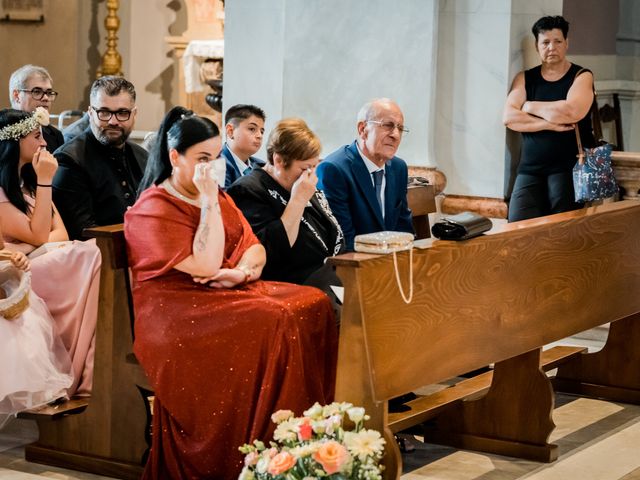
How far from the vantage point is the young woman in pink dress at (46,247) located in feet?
16.6

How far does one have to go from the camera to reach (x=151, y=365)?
4.52 m

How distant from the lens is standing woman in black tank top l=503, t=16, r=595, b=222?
23.4ft

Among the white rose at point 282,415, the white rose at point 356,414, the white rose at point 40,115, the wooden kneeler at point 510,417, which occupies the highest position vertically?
the white rose at point 40,115

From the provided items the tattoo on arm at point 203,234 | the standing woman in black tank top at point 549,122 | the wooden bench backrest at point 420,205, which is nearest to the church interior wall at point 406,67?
the standing woman in black tank top at point 549,122

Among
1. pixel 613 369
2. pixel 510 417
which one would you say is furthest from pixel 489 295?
pixel 613 369

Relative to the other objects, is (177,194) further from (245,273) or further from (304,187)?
(304,187)

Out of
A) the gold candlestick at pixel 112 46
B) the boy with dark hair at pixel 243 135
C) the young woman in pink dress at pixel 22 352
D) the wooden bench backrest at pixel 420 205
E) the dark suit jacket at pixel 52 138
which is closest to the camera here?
the young woman in pink dress at pixel 22 352

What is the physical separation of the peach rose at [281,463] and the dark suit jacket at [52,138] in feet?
10.8

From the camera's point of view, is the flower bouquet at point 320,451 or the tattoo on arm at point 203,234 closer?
the flower bouquet at point 320,451

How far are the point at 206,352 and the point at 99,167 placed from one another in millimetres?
1384

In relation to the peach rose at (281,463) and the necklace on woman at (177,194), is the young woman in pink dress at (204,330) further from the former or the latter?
the peach rose at (281,463)

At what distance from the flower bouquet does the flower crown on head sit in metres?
1.95

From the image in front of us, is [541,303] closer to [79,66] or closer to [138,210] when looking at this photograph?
[138,210]

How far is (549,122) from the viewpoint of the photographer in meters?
7.15
